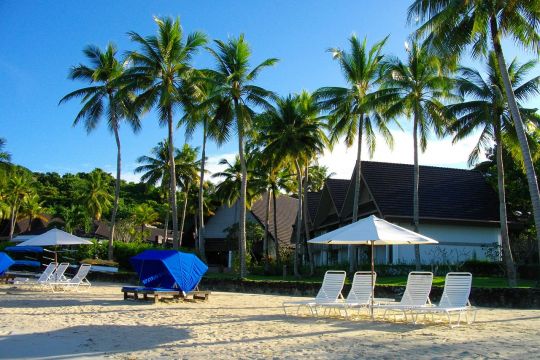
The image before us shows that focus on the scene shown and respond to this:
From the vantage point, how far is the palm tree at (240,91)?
89.1 feet

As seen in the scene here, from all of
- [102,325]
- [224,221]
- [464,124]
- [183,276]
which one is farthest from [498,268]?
[224,221]

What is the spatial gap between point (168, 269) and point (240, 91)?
13.0 meters

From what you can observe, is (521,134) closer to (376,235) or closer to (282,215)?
(376,235)

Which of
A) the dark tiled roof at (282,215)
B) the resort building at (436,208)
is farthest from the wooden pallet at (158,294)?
the dark tiled roof at (282,215)

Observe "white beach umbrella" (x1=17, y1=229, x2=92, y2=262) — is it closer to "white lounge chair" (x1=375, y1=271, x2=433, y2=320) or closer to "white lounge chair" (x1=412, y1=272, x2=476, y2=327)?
"white lounge chair" (x1=375, y1=271, x2=433, y2=320)

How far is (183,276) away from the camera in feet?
57.9

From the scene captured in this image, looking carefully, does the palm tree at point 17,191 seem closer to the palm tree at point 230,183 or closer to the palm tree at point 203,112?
the palm tree at point 230,183

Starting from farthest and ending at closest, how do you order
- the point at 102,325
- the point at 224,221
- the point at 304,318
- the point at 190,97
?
the point at 224,221
the point at 190,97
the point at 304,318
the point at 102,325

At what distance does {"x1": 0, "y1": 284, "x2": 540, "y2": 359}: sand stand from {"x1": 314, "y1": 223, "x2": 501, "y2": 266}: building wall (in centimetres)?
1532

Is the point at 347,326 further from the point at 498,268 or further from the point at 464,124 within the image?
A: the point at 498,268

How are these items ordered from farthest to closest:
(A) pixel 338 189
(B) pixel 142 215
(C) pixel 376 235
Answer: (B) pixel 142 215, (A) pixel 338 189, (C) pixel 376 235

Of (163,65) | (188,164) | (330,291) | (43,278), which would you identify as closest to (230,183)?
(188,164)

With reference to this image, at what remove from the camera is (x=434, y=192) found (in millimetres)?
32750

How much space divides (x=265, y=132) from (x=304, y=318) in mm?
22200
